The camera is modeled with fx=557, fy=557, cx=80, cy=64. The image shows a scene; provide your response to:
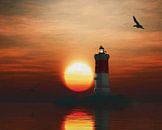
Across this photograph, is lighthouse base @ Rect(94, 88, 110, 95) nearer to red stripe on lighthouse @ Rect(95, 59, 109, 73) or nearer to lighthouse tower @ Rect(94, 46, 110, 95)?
lighthouse tower @ Rect(94, 46, 110, 95)

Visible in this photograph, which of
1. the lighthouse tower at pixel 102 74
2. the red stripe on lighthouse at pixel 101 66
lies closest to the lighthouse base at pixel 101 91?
the lighthouse tower at pixel 102 74

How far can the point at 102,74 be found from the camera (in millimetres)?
132500

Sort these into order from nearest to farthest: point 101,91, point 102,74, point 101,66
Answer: point 102,74, point 101,66, point 101,91

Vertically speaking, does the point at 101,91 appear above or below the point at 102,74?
below

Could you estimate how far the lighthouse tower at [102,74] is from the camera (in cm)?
13300

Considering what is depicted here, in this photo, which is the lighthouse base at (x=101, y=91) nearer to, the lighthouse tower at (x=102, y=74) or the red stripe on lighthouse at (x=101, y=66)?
the lighthouse tower at (x=102, y=74)

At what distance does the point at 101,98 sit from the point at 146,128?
5950 cm

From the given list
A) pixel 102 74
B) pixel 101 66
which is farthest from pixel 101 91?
pixel 101 66

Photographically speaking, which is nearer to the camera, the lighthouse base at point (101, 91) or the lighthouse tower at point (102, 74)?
the lighthouse tower at point (102, 74)

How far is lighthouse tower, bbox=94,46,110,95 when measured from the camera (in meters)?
133

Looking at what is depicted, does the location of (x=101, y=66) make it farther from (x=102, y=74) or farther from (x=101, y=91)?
(x=101, y=91)

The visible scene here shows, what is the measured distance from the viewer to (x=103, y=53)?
138375 mm

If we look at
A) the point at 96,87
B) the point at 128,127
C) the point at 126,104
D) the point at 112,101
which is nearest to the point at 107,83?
the point at 96,87

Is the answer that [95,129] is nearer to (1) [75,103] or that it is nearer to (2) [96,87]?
(2) [96,87]
